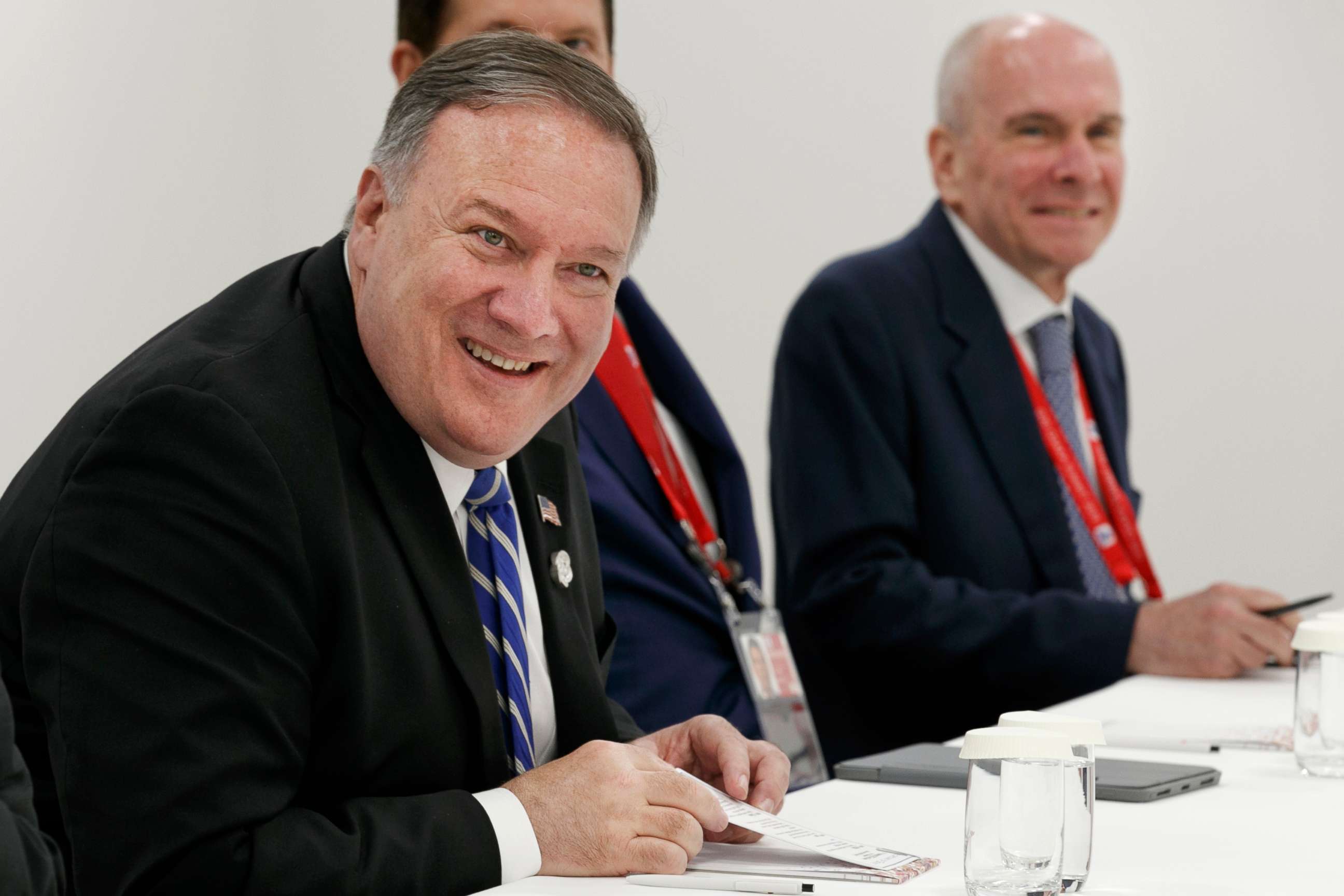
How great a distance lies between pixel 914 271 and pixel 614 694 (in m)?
1.43

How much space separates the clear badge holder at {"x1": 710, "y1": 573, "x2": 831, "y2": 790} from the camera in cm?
272

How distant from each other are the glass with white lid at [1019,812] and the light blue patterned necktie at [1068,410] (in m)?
2.02

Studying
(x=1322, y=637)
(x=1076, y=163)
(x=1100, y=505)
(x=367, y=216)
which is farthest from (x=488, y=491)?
(x=1076, y=163)

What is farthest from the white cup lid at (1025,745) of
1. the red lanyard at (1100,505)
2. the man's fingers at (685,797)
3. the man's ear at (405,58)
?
the red lanyard at (1100,505)

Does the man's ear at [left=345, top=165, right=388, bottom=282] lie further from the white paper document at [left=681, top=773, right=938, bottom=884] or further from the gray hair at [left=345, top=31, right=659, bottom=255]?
the white paper document at [left=681, top=773, right=938, bottom=884]

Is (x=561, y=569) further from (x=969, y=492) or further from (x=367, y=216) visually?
(x=969, y=492)

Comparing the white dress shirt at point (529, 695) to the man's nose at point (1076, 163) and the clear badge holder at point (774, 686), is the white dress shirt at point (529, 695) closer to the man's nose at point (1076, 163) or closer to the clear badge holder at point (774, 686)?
the clear badge holder at point (774, 686)

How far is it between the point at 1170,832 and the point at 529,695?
0.74 m

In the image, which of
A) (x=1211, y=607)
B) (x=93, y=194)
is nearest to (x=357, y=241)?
(x=93, y=194)

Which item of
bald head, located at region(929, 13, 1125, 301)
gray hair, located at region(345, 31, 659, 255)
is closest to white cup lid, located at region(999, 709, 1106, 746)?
gray hair, located at region(345, 31, 659, 255)

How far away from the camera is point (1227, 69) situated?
18.4ft

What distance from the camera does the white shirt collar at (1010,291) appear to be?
3650 mm

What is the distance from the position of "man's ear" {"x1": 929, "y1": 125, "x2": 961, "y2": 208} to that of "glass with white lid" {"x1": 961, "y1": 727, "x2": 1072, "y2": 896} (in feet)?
8.85

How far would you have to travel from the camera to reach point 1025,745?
4.50 feet
